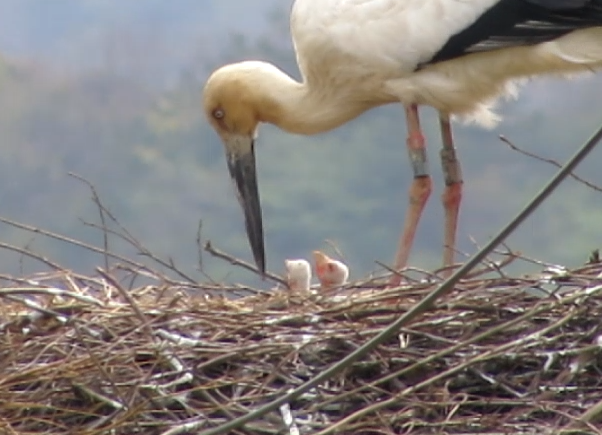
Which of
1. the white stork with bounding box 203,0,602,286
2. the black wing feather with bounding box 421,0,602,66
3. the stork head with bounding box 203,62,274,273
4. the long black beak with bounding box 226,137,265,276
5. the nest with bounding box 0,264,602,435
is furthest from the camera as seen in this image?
the long black beak with bounding box 226,137,265,276

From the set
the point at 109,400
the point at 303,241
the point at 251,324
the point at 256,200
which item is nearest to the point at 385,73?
the point at 256,200

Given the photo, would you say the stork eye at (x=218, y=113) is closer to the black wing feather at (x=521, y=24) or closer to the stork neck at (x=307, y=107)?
the stork neck at (x=307, y=107)

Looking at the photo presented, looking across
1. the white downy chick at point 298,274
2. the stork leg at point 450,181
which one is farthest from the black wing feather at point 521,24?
the white downy chick at point 298,274

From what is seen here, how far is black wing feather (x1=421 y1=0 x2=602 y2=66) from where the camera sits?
263 inches

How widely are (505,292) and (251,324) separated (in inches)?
32.3

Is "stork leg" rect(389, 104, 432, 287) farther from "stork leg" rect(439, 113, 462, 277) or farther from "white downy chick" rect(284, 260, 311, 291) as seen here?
"white downy chick" rect(284, 260, 311, 291)

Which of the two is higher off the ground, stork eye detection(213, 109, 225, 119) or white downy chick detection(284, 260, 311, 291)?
stork eye detection(213, 109, 225, 119)

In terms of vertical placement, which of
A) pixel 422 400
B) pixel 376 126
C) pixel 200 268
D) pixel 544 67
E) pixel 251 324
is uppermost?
pixel 376 126

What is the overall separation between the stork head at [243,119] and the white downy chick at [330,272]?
100 centimetres

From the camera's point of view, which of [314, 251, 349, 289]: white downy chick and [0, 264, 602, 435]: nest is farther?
[314, 251, 349, 289]: white downy chick

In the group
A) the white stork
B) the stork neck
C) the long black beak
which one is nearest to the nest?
the white stork

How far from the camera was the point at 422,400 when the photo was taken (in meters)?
5.42

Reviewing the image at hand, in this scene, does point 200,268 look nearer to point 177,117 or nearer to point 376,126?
point 376,126

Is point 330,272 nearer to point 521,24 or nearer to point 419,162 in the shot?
point 419,162
